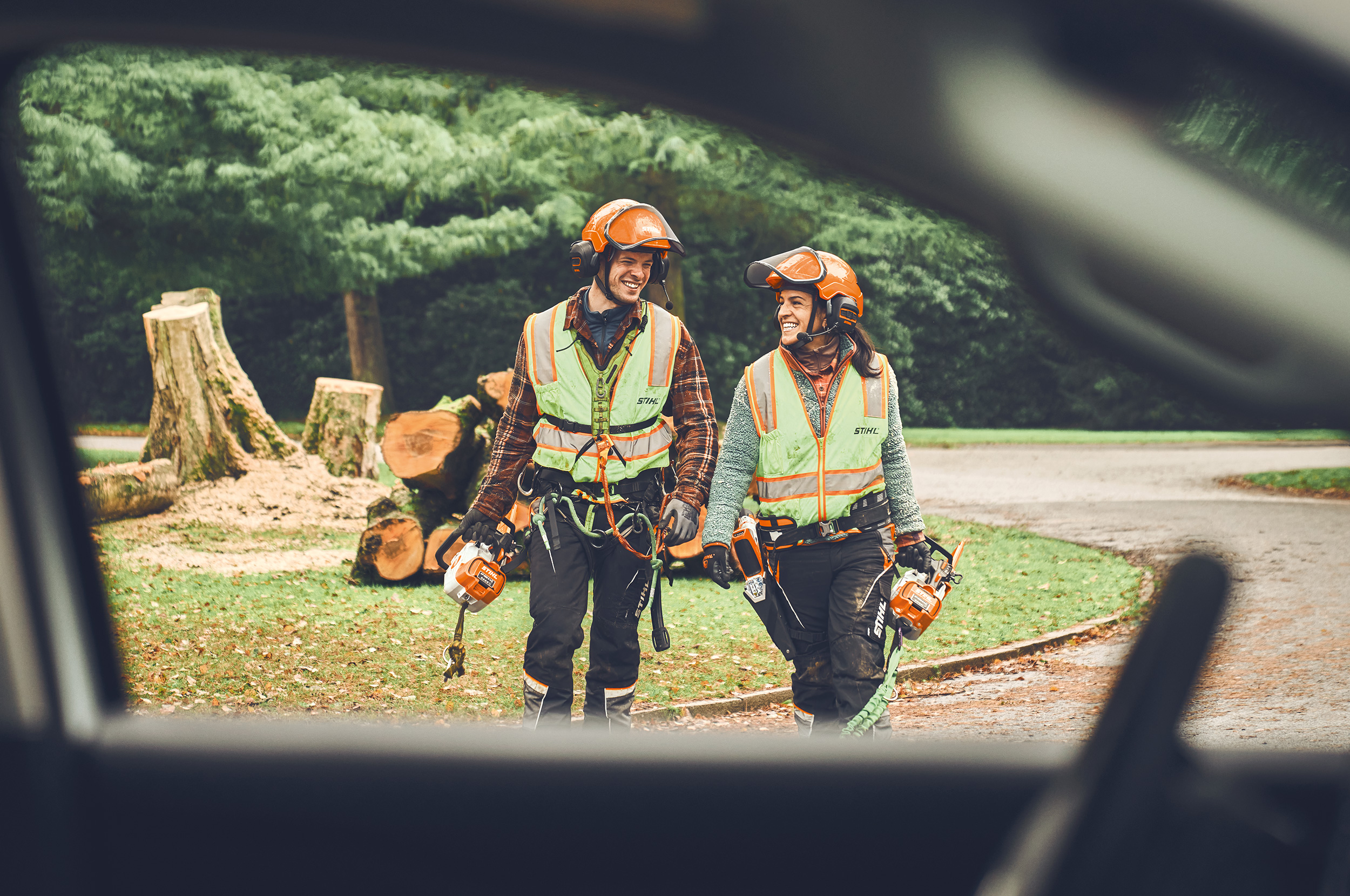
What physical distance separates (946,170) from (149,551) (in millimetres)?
10670

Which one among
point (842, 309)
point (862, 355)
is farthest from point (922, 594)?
point (842, 309)

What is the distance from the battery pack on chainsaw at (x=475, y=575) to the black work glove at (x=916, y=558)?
1473mm

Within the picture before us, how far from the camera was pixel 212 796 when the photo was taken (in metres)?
1.54

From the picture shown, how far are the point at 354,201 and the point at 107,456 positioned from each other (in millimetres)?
4691

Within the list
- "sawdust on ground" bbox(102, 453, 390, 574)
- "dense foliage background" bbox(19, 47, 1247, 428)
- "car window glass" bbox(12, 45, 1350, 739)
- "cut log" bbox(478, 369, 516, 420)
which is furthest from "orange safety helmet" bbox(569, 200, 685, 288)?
"sawdust on ground" bbox(102, 453, 390, 574)

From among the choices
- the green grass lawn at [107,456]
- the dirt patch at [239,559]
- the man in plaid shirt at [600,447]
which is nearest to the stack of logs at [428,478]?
the dirt patch at [239,559]

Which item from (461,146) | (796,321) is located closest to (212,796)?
(796,321)

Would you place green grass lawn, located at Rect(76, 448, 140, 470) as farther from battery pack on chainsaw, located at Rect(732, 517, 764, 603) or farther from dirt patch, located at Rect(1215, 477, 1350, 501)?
dirt patch, located at Rect(1215, 477, 1350, 501)

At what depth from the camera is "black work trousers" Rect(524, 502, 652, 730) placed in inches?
154

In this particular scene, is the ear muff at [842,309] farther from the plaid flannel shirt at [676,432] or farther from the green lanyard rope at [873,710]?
the green lanyard rope at [873,710]

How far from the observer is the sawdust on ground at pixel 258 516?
998cm

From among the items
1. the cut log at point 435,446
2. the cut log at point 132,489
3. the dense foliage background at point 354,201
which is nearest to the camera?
the cut log at point 435,446

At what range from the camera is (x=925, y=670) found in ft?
22.0

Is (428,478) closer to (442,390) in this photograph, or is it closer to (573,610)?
(573,610)
